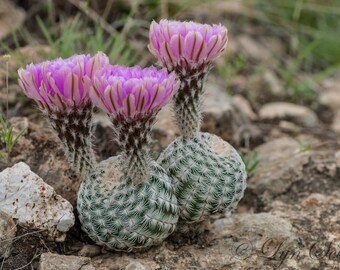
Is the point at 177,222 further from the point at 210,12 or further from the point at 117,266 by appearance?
the point at 210,12

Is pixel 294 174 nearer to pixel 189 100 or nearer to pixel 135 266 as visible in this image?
pixel 189 100

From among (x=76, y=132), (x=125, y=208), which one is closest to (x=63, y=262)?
(x=125, y=208)

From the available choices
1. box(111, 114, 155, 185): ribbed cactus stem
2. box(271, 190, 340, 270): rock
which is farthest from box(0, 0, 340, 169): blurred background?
box(111, 114, 155, 185): ribbed cactus stem

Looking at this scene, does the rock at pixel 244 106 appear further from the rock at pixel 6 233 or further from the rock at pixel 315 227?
the rock at pixel 6 233

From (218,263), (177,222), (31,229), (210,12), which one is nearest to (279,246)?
(218,263)

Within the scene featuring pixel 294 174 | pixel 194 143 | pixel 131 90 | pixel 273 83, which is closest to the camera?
pixel 131 90
